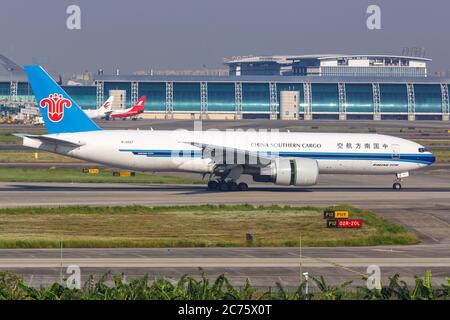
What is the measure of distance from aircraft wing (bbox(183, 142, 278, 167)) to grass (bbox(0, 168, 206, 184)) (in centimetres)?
870

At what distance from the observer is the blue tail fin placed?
59094 millimetres

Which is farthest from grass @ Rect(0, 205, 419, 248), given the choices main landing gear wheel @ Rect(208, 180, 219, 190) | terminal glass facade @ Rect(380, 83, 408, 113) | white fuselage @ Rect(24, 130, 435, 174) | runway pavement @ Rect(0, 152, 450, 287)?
terminal glass facade @ Rect(380, 83, 408, 113)

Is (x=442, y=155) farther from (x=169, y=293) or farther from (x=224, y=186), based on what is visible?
(x=169, y=293)

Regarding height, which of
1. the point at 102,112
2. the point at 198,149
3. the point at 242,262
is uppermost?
the point at 102,112

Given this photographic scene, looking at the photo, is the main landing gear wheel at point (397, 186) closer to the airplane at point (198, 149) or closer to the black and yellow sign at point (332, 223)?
the airplane at point (198, 149)

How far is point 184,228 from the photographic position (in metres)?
43.6

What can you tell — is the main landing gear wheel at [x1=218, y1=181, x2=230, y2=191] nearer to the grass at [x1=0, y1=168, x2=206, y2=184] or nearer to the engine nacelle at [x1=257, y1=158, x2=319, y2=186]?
the engine nacelle at [x1=257, y1=158, x2=319, y2=186]

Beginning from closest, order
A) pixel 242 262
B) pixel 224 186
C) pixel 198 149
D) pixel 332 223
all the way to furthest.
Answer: pixel 242 262
pixel 332 223
pixel 198 149
pixel 224 186

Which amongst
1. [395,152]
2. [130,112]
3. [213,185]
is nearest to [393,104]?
[130,112]

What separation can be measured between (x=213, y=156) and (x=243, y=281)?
1186 inches

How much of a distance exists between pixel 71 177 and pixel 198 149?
563 inches

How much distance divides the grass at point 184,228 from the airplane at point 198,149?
8198mm
